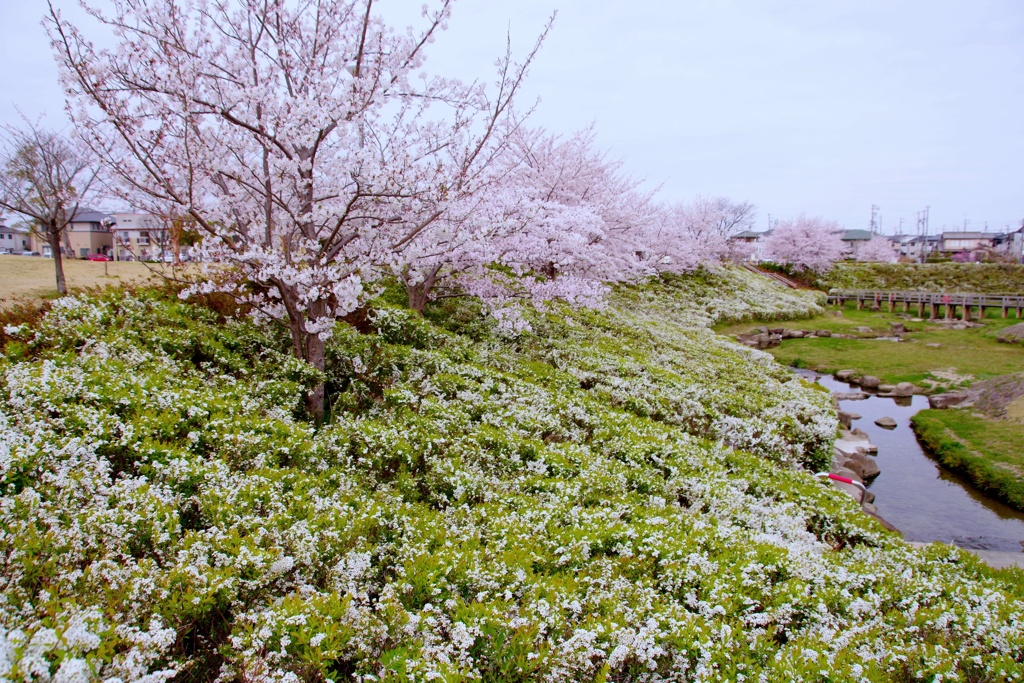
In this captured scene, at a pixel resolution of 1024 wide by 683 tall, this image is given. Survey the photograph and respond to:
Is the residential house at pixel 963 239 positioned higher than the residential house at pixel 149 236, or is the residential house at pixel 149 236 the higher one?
the residential house at pixel 963 239

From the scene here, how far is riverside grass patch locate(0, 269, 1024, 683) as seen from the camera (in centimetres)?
387

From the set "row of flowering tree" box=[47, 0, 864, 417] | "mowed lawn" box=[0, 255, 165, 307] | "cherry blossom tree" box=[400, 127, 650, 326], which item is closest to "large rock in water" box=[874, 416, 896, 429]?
"cherry blossom tree" box=[400, 127, 650, 326]

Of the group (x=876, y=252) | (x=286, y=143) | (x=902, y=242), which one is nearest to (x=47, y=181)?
(x=286, y=143)

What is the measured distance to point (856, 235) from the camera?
105625mm

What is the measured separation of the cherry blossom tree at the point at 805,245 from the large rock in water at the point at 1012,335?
27.2m

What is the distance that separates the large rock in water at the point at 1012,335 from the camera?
2942 centimetres

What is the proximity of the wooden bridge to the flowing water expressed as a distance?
96.0 ft

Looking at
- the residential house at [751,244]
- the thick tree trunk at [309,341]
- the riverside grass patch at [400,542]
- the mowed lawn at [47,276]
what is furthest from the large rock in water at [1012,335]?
the mowed lawn at [47,276]

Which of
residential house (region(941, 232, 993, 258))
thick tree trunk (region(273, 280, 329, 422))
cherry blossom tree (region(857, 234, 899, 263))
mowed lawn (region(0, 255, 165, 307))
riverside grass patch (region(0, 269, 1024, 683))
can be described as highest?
residential house (region(941, 232, 993, 258))

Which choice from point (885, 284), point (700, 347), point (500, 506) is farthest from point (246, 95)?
point (885, 284)

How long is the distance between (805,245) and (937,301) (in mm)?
18302

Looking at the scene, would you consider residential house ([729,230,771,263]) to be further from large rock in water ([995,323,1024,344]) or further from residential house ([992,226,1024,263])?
residential house ([992,226,1024,263])

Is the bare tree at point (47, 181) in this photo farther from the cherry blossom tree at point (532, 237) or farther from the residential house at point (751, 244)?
the residential house at point (751, 244)

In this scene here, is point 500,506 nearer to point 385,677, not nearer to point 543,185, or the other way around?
point 385,677
